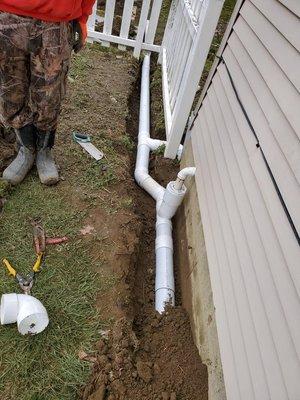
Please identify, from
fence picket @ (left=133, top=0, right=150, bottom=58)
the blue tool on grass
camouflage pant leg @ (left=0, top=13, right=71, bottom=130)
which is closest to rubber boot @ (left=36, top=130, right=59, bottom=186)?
camouflage pant leg @ (left=0, top=13, right=71, bottom=130)

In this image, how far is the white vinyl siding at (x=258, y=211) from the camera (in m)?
1.39

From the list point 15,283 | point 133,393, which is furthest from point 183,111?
point 133,393

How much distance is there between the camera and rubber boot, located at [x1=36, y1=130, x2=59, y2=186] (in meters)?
2.94

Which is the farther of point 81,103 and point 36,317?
point 81,103

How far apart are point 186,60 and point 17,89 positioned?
1.79 metres

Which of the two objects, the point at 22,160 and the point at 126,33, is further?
the point at 126,33

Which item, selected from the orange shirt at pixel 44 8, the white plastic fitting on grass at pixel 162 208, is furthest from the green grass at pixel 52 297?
the orange shirt at pixel 44 8

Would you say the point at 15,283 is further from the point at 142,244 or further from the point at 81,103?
the point at 81,103

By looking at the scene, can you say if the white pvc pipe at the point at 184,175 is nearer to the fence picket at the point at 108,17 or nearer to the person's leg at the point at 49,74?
the person's leg at the point at 49,74

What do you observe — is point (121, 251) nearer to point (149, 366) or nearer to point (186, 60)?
point (149, 366)

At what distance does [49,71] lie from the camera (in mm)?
2385

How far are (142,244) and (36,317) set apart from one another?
3.87 feet

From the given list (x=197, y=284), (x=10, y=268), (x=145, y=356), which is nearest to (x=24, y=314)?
(x=10, y=268)

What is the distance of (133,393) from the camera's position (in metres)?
1.93
